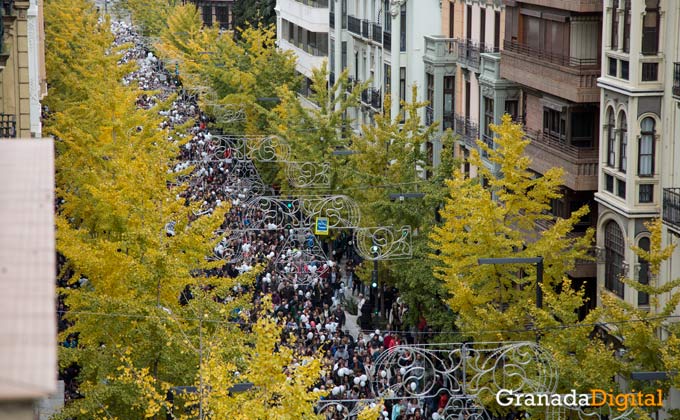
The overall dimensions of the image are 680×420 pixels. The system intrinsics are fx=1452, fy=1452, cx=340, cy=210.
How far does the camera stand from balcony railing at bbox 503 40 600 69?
43531 mm

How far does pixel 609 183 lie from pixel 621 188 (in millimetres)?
1233

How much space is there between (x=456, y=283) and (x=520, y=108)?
50.5 feet

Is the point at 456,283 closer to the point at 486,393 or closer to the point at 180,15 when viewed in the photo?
the point at 486,393


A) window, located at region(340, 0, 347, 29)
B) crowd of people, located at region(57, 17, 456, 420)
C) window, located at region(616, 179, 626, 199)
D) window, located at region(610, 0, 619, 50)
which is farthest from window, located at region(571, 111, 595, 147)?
window, located at region(340, 0, 347, 29)

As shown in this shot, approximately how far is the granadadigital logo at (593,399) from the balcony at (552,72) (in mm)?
14700

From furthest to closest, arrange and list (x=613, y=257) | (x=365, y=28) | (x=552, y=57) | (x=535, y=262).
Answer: (x=365, y=28) < (x=552, y=57) < (x=613, y=257) < (x=535, y=262)

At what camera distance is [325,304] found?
52.8 meters

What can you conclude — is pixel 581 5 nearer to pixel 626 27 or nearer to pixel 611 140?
pixel 626 27

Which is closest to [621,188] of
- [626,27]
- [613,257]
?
[613,257]

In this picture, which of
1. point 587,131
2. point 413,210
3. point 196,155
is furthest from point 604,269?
point 196,155

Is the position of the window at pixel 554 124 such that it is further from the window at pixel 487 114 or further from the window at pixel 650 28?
the window at pixel 650 28

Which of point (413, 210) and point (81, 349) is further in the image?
point (413, 210)

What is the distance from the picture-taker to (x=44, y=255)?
8.39m

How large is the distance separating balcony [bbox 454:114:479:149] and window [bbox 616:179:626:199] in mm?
16306
